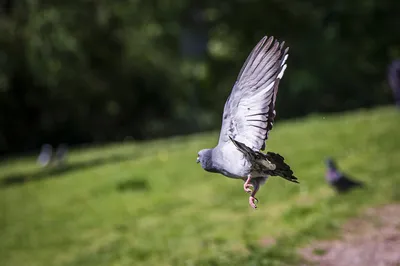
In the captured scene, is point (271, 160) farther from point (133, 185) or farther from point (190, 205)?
point (133, 185)

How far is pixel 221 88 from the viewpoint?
26094 millimetres

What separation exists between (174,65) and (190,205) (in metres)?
14.5

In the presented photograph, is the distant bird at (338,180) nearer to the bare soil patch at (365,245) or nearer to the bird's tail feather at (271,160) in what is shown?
the bare soil patch at (365,245)

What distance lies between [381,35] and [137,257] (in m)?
16.9

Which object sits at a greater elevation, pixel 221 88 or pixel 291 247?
pixel 291 247

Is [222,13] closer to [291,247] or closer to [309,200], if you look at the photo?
[309,200]

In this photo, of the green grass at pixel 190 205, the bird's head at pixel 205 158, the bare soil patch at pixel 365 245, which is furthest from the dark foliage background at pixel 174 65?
the bird's head at pixel 205 158

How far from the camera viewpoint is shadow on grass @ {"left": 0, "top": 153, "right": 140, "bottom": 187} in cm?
1478

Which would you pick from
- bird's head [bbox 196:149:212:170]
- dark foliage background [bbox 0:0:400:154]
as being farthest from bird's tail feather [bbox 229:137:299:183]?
dark foliage background [bbox 0:0:400:154]

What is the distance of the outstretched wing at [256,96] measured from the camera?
2.72 m

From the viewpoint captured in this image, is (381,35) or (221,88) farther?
(221,88)

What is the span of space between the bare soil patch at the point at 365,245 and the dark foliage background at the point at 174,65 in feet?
43.2

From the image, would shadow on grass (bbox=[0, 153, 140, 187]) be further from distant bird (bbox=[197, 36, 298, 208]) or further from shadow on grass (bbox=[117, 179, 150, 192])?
distant bird (bbox=[197, 36, 298, 208])

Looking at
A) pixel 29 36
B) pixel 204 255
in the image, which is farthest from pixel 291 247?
pixel 29 36
